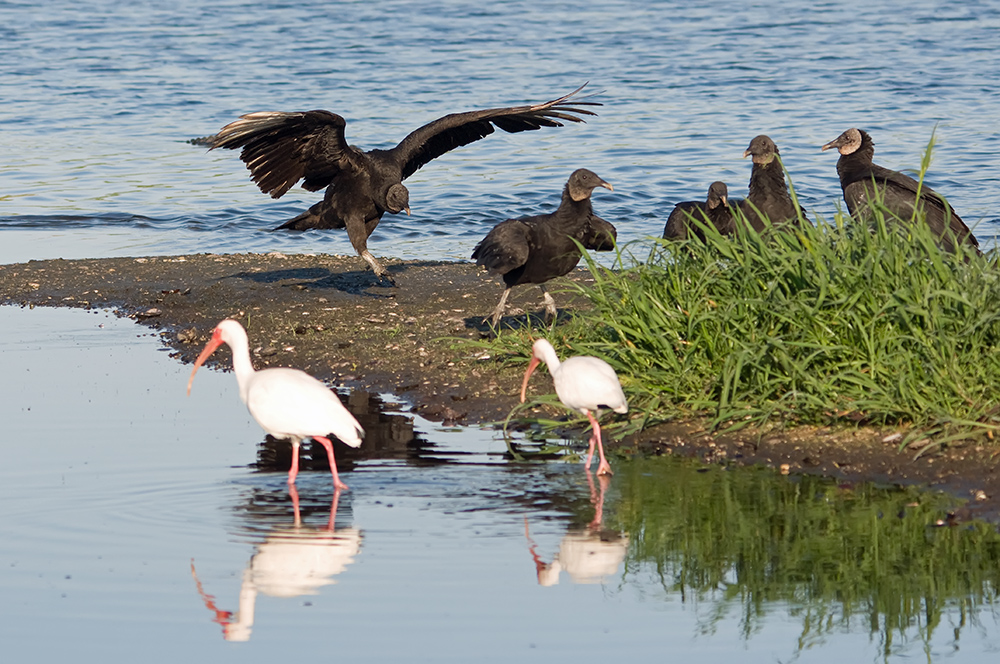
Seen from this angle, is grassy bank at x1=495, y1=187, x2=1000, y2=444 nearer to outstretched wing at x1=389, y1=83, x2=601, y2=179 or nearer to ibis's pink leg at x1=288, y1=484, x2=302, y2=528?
ibis's pink leg at x1=288, y1=484, x2=302, y2=528

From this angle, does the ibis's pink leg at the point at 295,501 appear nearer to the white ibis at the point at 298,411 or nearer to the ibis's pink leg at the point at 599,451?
the white ibis at the point at 298,411

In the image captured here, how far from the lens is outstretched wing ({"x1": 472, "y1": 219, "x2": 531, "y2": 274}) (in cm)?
860

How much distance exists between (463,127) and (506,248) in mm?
3219

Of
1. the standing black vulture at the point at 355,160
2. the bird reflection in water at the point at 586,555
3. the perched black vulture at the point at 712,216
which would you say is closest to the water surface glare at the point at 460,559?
the bird reflection in water at the point at 586,555

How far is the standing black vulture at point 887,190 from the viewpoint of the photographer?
29.7 ft

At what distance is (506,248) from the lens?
8609mm

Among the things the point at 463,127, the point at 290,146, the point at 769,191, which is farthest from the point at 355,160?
the point at 769,191

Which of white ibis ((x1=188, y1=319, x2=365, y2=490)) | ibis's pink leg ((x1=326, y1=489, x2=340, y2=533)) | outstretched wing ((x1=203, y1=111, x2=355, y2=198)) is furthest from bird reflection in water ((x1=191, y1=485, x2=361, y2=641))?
outstretched wing ((x1=203, y1=111, x2=355, y2=198))

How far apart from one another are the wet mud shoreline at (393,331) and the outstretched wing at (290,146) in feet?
3.03

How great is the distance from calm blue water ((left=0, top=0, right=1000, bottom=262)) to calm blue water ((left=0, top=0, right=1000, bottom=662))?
0.09 metres

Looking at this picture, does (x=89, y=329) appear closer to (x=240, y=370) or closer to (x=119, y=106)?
(x=240, y=370)

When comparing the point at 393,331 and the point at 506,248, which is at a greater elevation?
the point at 506,248

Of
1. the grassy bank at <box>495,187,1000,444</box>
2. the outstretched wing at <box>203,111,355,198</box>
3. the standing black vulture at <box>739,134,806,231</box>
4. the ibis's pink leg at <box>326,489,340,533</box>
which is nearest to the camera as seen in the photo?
the ibis's pink leg at <box>326,489,340,533</box>

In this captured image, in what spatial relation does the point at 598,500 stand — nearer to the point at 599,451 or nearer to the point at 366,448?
the point at 599,451
